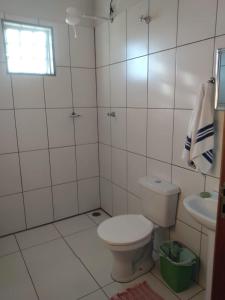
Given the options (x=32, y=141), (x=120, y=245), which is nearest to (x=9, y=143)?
(x=32, y=141)

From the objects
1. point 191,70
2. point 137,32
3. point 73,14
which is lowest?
point 191,70

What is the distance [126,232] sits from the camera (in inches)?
68.6

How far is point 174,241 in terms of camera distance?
1.89 m

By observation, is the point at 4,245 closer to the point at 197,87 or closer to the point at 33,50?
the point at 33,50

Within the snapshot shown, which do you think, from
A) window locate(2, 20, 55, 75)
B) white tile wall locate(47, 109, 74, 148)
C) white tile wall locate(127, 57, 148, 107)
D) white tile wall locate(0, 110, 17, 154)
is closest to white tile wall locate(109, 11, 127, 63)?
white tile wall locate(127, 57, 148, 107)

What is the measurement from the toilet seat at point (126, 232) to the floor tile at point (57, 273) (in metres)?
0.43

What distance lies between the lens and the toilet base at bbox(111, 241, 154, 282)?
70.0 inches

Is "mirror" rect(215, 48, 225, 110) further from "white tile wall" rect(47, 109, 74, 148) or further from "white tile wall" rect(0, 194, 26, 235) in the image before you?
"white tile wall" rect(0, 194, 26, 235)

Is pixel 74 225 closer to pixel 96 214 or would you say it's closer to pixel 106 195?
pixel 96 214

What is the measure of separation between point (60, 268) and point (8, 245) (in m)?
0.67

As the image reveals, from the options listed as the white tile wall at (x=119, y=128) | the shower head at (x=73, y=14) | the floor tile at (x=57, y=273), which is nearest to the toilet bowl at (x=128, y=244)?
the floor tile at (x=57, y=273)

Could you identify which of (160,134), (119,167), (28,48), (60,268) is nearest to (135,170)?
(119,167)

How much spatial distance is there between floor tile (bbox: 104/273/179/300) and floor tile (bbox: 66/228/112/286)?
0.23 feet

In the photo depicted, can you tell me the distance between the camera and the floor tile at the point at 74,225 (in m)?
2.55
